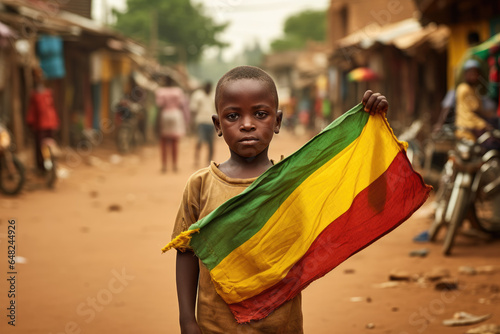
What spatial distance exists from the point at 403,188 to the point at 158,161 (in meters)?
17.3

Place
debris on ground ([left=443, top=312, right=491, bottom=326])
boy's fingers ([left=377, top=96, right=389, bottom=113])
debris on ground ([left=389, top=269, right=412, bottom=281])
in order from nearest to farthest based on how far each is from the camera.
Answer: boy's fingers ([left=377, top=96, right=389, bottom=113])
debris on ground ([left=443, top=312, right=491, bottom=326])
debris on ground ([left=389, top=269, right=412, bottom=281])

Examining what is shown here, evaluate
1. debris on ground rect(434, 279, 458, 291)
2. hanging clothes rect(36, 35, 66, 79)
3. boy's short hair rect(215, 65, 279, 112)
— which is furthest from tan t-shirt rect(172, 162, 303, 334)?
hanging clothes rect(36, 35, 66, 79)

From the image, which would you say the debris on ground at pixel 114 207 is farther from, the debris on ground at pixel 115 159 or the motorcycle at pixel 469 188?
the debris on ground at pixel 115 159

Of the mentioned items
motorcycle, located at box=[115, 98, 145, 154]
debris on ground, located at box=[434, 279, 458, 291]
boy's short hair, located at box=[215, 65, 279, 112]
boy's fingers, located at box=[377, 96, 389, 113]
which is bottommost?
motorcycle, located at box=[115, 98, 145, 154]

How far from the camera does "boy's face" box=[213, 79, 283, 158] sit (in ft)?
7.84

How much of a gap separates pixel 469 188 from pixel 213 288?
15.2ft

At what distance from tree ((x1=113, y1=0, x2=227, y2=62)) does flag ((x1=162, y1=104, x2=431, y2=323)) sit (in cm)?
4318

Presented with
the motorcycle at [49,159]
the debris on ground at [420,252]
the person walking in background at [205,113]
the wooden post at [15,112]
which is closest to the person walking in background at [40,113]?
the motorcycle at [49,159]

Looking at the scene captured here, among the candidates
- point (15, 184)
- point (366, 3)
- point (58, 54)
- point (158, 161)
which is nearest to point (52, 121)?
point (15, 184)

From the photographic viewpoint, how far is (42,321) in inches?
182

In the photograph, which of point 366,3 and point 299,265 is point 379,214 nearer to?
point 299,265

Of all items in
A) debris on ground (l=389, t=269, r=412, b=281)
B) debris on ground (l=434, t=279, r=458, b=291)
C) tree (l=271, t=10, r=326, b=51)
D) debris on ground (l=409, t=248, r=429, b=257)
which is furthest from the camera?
tree (l=271, t=10, r=326, b=51)

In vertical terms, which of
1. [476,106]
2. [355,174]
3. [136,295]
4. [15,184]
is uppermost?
[355,174]

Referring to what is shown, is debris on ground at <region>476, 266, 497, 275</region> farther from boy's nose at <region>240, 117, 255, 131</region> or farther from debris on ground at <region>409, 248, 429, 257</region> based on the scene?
boy's nose at <region>240, 117, 255, 131</region>
